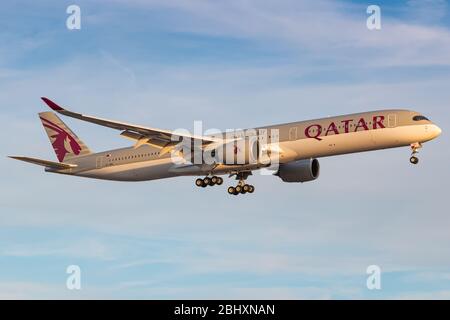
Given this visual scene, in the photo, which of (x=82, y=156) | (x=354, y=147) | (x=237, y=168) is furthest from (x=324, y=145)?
(x=82, y=156)

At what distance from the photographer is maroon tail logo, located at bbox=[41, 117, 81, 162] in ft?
239

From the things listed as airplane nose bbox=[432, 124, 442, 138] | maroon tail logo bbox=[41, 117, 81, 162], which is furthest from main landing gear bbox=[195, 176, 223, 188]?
airplane nose bbox=[432, 124, 442, 138]

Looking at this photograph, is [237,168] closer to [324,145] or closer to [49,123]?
[324,145]

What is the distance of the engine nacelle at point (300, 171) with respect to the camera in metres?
67.5

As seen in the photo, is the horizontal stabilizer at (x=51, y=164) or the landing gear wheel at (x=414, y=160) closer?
the landing gear wheel at (x=414, y=160)

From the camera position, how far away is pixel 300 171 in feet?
222

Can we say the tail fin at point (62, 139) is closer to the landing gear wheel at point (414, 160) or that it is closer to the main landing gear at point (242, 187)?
the main landing gear at point (242, 187)

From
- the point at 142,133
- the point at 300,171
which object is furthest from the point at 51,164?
the point at 300,171

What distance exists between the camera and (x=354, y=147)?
59719 mm

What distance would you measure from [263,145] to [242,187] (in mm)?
4563

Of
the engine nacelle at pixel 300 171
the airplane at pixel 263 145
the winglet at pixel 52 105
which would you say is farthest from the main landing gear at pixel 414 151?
the winglet at pixel 52 105

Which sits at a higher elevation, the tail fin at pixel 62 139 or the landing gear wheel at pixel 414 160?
the tail fin at pixel 62 139

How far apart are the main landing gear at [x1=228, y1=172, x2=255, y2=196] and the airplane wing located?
12.0 feet

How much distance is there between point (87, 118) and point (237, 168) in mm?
11629
